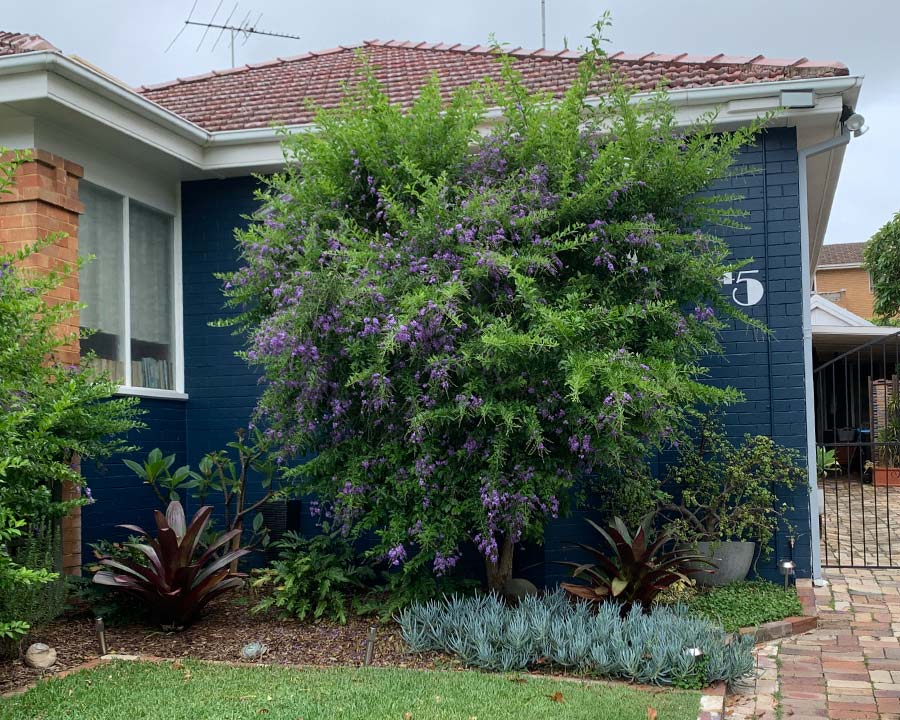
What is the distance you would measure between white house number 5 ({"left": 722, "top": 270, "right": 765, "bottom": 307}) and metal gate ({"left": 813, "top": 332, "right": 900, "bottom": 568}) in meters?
1.80

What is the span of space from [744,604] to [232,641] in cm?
354

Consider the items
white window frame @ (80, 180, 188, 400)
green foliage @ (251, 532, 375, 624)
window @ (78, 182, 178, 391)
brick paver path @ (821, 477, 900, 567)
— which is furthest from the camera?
brick paver path @ (821, 477, 900, 567)

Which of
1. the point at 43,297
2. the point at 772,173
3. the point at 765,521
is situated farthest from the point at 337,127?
the point at 765,521

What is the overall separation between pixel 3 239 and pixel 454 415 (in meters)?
3.75

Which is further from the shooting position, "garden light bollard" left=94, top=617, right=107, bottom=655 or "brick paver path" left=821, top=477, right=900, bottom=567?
"brick paver path" left=821, top=477, right=900, bottom=567

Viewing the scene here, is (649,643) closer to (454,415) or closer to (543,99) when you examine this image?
(454,415)

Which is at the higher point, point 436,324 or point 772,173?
point 772,173

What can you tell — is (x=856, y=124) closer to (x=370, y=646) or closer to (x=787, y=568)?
(x=787, y=568)

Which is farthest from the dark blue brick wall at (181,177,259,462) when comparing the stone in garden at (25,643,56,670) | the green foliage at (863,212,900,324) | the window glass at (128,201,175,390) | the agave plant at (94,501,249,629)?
the green foliage at (863,212,900,324)

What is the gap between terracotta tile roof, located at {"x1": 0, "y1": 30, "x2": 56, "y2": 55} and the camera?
705cm

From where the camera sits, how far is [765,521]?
283 inches

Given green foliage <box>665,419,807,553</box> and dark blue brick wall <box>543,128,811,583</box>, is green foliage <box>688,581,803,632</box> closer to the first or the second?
green foliage <box>665,419,807,553</box>

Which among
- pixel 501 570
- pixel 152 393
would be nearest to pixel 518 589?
pixel 501 570

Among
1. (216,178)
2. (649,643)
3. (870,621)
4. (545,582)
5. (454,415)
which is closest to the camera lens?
(649,643)
